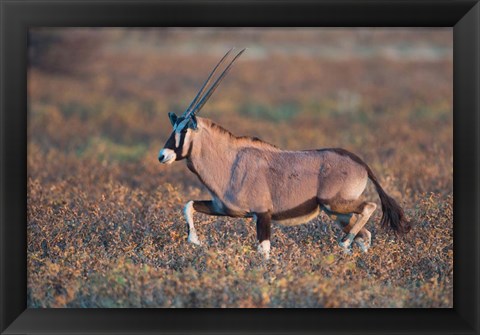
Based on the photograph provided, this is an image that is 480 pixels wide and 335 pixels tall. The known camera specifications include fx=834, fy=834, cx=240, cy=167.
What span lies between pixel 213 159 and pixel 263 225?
0.69 m

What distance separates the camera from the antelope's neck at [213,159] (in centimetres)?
678

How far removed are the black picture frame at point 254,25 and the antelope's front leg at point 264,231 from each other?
1571 mm

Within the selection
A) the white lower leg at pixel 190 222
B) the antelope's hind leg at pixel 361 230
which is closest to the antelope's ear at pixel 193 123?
the white lower leg at pixel 190 222

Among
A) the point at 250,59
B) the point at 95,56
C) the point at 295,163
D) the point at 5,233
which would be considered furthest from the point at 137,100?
the point at 5,233

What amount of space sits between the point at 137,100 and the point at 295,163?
13994 millimetres

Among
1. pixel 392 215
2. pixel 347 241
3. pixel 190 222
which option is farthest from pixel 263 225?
pixel 392 215

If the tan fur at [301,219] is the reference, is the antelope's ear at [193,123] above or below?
above

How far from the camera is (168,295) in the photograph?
6027mm

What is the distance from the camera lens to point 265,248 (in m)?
6.71

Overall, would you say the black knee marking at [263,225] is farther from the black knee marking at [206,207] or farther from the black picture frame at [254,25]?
the black picture frame at [254,25]

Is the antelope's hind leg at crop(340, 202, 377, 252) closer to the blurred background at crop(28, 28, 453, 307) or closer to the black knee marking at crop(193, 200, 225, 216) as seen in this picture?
the blurred background at crop(28, 28, 453, 307)

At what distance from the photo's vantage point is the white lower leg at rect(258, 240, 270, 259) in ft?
22.0

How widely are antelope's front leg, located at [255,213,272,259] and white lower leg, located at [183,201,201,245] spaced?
1.84 feet

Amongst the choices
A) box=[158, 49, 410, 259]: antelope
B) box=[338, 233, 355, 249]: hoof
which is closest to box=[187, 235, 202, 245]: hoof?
box=[158, 49, 410, 259]: antelope
